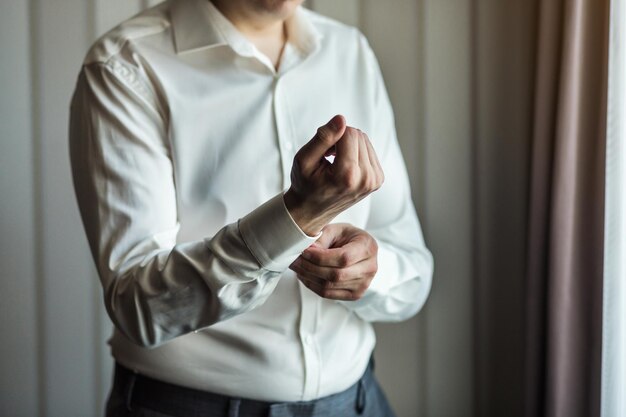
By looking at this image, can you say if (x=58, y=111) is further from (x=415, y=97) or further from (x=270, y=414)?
(x=270, y=414)

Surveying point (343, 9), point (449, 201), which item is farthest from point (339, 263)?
point (343, 9)

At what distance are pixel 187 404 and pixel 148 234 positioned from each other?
1.02 feet

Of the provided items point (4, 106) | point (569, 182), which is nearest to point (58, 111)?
point (4, 106)

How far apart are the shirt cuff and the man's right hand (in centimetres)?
1

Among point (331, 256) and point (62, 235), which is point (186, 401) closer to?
point (331, 256)

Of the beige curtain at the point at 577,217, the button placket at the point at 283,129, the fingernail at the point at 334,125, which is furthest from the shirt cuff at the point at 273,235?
the beige curtain at the point at 577,217

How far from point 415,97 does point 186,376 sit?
98cm

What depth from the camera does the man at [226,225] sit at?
3.75ft

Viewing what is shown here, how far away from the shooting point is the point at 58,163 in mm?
1950

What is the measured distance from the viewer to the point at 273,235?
1.04m

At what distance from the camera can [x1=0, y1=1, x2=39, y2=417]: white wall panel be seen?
1913mm

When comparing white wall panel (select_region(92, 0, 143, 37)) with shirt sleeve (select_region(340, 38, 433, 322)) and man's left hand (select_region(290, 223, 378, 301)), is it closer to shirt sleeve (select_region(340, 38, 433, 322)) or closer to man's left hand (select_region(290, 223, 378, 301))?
shirt sleeve (select_region(340, 38, 433, 322))

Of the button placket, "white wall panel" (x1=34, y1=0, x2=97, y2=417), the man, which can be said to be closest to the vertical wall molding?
"white wall panel" (x1=34, y1=0, x2=97, y2=417)

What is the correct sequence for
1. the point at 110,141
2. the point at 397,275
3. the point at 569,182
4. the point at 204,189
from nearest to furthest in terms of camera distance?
the point at 110,141 < the point at 204,189 < the point at 397,275 < the point at 569,182
